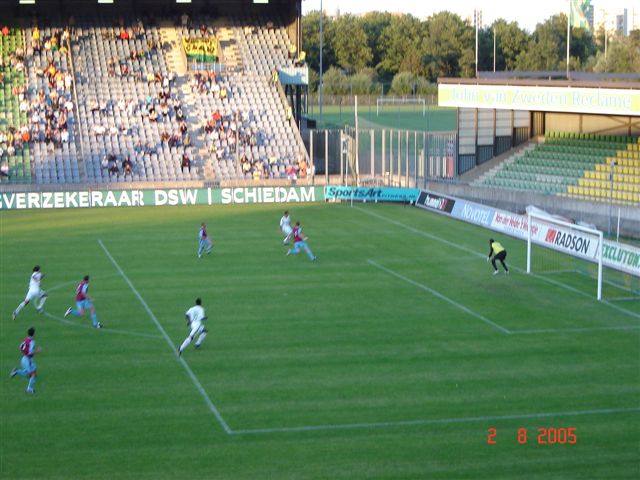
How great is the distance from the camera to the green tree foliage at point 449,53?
117 meters

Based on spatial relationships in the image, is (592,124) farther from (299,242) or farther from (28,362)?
(28,362)

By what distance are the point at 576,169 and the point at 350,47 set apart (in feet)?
243

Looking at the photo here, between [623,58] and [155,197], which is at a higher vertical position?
[623,58]

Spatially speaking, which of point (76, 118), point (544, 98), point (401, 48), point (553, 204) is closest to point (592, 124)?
point (544, 98)

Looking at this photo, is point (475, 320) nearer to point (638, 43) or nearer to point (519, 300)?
point (519, 300)

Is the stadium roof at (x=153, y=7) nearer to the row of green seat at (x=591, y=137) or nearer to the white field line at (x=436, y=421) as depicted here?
the row of green seat at (x=591, y=137)

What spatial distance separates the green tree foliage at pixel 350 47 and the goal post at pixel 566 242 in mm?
84329

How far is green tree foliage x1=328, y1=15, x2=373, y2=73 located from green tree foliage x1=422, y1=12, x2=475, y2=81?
6709 mm

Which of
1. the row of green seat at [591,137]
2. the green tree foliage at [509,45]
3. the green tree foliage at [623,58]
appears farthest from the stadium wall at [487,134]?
the green tree foliage at [509,45]

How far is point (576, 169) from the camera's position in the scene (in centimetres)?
4956

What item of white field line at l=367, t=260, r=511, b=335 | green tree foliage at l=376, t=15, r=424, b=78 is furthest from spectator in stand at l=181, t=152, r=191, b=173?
green tree foliage at l=376, t=15, r=424, b=78

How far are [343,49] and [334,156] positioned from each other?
57.8m

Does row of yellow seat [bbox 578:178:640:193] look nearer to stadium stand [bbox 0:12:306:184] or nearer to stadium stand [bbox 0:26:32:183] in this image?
stadium stand [bbox 0:12:306:184]

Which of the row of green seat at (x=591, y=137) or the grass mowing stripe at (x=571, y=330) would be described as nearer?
the grass mowing stripe at (x=571, y=330)
